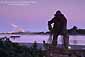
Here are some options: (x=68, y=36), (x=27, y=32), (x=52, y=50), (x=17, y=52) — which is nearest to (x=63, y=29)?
(x=68, y=36)

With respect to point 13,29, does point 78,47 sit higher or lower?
lower

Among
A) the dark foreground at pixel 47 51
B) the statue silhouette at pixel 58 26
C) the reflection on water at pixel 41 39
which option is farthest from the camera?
the reflection on water at pixel 41 39

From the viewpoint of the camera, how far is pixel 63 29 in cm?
310

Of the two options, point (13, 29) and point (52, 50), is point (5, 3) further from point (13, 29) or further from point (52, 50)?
point (52, 50)

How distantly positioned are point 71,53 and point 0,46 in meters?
1.07

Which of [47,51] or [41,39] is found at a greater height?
[41,39]

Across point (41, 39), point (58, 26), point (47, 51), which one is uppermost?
point (58, 26)

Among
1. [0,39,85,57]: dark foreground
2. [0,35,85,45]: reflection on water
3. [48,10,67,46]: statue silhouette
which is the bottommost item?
[0,39,85,57]: dark foreground

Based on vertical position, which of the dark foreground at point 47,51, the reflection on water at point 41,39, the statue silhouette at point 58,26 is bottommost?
the dark foreground at point 47,51

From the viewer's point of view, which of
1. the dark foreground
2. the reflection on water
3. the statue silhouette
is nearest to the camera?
the dark foreground

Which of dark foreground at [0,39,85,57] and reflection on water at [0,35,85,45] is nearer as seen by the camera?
dark foreground at [0,39,85,57]

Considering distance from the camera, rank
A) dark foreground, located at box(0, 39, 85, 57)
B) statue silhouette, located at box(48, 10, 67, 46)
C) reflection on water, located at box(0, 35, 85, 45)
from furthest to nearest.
→ reflection on water, located at box(0, 35, 85, 45) → statue silhouette, located at box(48, 10, 67, 46) → dark foreground, located at box(0, 39, 85, 57)

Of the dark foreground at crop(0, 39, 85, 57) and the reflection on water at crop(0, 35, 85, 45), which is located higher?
the reflection on water at crop(0, 35, 85, 45)

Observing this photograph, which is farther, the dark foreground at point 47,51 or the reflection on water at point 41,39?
the reflection on water at point 41,39
